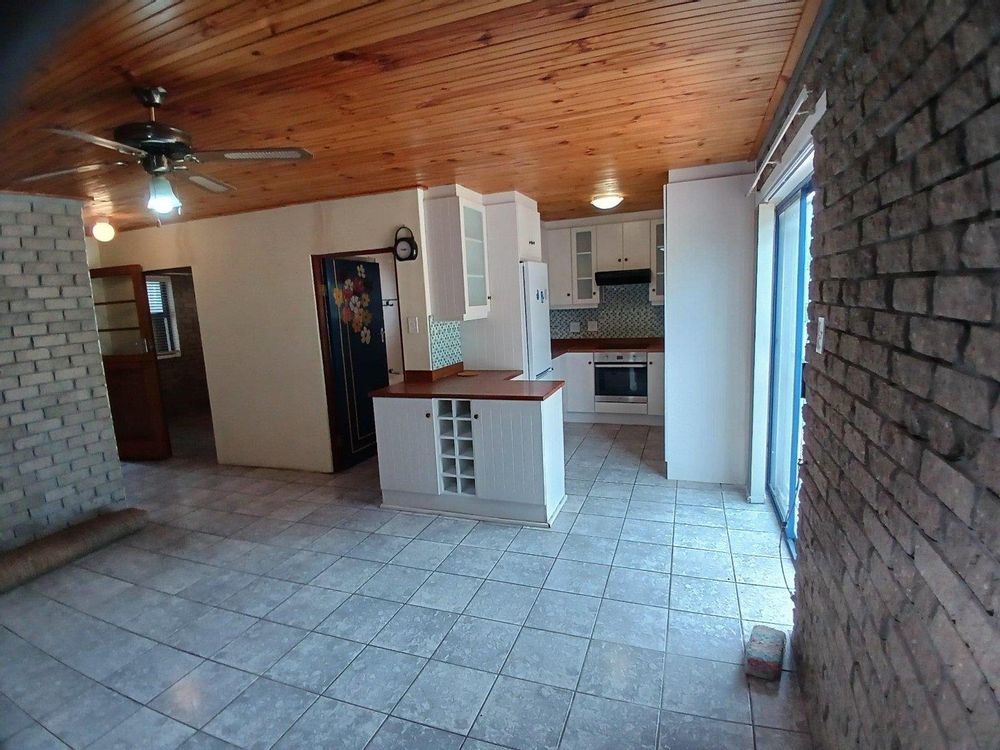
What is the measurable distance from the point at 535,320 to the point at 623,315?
1922 millimetres

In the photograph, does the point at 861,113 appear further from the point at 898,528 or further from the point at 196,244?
the point at 196,244

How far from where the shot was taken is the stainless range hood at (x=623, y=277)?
5500mm

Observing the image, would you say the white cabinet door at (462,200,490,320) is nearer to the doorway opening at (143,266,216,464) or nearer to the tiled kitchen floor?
the tiled kitchen floor

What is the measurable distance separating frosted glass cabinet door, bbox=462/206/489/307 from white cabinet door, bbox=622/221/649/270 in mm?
2031

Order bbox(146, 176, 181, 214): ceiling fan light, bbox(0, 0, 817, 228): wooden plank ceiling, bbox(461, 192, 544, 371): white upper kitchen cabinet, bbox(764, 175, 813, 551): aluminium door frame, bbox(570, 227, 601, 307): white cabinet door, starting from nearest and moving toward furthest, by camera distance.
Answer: bbox(0, 0, 817, 228): wooden plank ceiling < bbox(146, 176, 181, 214): ceiling fan light < bbox(764, 175, 813, 551): aluminium door frame < bbox(461, 192, 544, 371): white upper kitchen cabinet < bbox(570, 227, 601, 307): white cabinet door

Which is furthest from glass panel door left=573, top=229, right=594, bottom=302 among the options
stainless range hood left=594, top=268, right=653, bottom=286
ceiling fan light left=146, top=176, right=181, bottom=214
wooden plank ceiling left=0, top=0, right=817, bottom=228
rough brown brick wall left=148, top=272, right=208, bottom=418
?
rough brown brick wall left=148, top=272, right=208, bottom=418

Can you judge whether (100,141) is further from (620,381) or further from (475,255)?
(620,381)

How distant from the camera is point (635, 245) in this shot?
559cm

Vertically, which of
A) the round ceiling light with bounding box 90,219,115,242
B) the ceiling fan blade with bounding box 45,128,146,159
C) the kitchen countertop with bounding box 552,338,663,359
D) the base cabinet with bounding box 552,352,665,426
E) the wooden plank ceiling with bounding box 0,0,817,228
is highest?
the wooden plank ceiling with bounding box 0,0,817,228

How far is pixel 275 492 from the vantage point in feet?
13.7

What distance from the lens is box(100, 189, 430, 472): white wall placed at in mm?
4082

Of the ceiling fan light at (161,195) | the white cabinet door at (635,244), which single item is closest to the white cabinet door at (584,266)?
the white cabinet door at (635,244)

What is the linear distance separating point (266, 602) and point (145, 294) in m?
3.85

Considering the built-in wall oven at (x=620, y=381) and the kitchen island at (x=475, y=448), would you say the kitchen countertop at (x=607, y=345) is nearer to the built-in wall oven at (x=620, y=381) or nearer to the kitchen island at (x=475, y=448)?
the built-in wall oven at (x=620, y=381)
